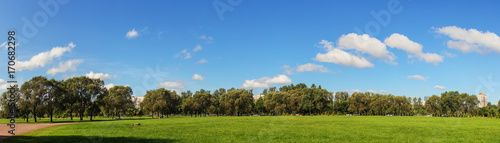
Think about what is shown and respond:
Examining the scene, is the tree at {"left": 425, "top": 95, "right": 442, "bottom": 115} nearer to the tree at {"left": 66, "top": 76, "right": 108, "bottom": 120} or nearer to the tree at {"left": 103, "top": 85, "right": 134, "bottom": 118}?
the tree at {"left": 103, "top": 85, "right": 134, "bottom": 118}

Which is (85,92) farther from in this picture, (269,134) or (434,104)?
(434,104)

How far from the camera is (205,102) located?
4990 inches

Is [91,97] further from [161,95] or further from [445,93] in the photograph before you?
[445,93]

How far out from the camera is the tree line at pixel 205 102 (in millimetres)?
70375

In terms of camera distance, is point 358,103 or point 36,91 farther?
point 358,103

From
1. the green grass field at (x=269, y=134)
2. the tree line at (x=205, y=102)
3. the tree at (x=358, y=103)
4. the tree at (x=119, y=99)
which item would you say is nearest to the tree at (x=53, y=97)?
the tree line at (x=205, y=102)

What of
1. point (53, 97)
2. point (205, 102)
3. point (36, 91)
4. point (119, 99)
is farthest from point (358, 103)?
point (36, 91)

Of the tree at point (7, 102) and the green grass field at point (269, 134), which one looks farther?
the tree at point (7, 102)

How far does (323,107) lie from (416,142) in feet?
368

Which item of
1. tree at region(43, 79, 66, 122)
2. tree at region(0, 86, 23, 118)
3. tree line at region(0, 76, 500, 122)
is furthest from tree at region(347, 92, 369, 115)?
tree at region(0, 86, 23, 118)

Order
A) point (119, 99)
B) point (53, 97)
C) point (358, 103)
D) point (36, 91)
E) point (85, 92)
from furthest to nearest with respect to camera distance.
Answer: point (358, 103) → point (119, 99) → point (85, 92) → point (53, 97) → point (36, 91)

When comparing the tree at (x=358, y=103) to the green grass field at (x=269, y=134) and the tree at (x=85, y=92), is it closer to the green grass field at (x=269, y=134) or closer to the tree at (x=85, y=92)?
the green grass field at (x=269, y=134)

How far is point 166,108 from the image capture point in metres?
108

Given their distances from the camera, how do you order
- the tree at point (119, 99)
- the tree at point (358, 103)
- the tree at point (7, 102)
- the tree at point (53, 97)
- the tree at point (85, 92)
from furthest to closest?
the tree at point (358, 103), the tree at point (119, 99), the tree at point (85, 92), the tree at point (53, 97), the tree at point (7, 102)
